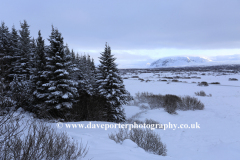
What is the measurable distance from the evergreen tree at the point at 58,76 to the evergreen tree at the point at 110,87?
2.77 meters

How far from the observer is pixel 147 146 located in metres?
5.70

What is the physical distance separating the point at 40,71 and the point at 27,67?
627cm

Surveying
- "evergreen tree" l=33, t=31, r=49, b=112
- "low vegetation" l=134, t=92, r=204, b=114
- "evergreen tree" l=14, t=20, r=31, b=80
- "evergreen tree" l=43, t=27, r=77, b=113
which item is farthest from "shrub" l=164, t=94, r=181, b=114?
"evergreen tree" l=14, t=20, r=31, b=80

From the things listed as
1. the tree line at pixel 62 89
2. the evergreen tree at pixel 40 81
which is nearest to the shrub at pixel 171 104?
the tree line at pixel 62 89

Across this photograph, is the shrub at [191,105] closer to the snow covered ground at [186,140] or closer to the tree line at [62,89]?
the snow covered ground at [186,140]

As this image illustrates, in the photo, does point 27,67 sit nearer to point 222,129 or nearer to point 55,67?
point 55,67

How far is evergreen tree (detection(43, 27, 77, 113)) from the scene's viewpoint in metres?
10.2

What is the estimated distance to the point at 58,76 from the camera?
10391mm

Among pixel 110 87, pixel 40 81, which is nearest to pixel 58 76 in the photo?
pixel 40 81

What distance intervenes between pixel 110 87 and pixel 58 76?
439cm

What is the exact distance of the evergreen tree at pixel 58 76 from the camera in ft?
33.4

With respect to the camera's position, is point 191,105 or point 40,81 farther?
point 191,105

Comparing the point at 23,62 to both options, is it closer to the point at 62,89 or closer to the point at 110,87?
the point at 62,89

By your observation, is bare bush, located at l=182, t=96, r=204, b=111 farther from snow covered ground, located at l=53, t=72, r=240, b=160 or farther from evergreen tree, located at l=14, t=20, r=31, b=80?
evergreen tree, located at l=14, t=20, r=31, b=80
